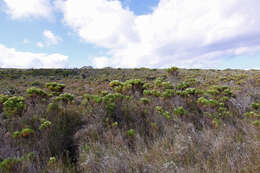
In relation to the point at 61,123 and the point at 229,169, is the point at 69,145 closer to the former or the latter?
the point at 61,123

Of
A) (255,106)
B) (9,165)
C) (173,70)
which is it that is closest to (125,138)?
(9,165)

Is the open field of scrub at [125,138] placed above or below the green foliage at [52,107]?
below

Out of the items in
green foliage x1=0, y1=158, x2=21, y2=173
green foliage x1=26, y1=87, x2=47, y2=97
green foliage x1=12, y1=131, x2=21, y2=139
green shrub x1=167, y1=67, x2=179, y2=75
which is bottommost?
green foliage x1=0, y1=158, x2=21, y2=173

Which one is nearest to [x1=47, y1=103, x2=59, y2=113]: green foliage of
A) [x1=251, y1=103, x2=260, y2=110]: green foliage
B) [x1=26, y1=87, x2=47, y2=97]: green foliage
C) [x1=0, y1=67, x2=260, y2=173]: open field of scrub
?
[x1=0, y1=67, x2=260, y2=173]: open field of scrub

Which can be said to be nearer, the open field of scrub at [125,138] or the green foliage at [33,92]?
the open field of scrub at [125,138]

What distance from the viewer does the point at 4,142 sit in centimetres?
333

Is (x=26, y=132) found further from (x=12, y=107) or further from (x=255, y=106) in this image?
(x=255, y=106)

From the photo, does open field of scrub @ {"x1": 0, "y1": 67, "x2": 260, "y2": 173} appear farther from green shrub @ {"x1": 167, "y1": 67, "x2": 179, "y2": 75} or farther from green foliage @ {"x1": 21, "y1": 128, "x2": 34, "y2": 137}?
green shrub @ {"x1": 167, "y1": 67, "x2": 179, "y2": 75}

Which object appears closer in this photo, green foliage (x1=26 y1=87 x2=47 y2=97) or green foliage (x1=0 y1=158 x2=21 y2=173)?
green foliage (x1=0 y1=158 x2=21 y2=173)

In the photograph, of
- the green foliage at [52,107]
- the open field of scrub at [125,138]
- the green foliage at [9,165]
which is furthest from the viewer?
the green foliage at [52,107]

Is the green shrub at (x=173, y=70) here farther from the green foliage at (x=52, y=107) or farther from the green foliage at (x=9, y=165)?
the green foliage at (x=9, y=165)

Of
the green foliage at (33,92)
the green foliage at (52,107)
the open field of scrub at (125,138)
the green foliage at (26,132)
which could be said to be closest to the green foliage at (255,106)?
the open field of scrub at (125,138)

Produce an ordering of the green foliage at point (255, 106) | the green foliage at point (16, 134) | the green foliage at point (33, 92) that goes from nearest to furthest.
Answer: the green foliage at point (16, 134) → the green foliage at point (33, 92) → the green foliage at point (255, 106)

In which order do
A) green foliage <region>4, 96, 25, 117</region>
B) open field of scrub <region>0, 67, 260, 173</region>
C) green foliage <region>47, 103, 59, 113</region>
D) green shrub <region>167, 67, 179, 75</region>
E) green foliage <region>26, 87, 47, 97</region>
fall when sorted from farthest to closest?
green shrub <region>167, 67, 179, 75</region>, green foliage <region>26, 87, 47, 97</region>, green foliage <region>47, 103, 59, 113</region>, green foliage <region>4, 96, 25, 117</region>, open field of scrub <region>0, 67, 260, 173</region>
